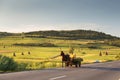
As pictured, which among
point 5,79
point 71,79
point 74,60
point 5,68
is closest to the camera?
point 5,79

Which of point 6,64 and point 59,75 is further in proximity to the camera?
point 6,64

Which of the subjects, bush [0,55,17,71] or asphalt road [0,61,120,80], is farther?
bush [0,55,17,71]

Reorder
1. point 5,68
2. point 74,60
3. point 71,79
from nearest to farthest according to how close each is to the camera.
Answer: point 71,79, point 5,68, point 74,60

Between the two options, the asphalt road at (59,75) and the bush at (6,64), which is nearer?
the asphalt road at (59,75)

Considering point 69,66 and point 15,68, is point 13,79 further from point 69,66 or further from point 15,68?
point 69,66

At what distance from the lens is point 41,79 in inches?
770

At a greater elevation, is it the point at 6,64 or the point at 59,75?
the point at 6,64

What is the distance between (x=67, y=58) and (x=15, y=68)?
6.72 m

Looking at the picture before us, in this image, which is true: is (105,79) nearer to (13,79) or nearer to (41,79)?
(41,79)

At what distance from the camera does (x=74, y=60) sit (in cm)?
3434

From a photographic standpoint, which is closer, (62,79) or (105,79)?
(62,79)

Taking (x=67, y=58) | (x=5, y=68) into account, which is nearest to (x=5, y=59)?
(x=5, y=68)

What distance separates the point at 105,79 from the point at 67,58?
12.9 metres

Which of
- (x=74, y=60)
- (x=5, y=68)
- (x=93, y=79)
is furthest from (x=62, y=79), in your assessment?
(x=74, y=60)
